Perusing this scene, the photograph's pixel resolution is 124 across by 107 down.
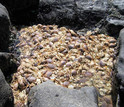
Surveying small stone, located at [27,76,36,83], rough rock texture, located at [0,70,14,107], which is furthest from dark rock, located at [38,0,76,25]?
rough rock texture, located at [0,70,14,107]

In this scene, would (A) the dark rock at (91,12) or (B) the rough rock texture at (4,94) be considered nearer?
(B) the rough rock texture at (4,94)

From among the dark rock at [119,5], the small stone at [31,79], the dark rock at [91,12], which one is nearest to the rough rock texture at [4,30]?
the small stone at [31,79]

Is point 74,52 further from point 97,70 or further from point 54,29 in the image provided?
point 54,29

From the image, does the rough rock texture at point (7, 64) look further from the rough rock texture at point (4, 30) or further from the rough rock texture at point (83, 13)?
the rough rock texture at point (83, 13)

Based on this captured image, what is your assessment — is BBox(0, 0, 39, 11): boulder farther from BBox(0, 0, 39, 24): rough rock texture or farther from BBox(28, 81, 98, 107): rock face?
BBox(28, 81, 98, 107): rock face

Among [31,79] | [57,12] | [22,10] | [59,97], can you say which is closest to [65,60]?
[31,79]

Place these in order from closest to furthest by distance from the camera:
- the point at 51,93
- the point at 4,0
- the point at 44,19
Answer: the point at 51,93, the point at 4,0, the point at 44,19

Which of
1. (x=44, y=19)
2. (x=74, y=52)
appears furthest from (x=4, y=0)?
(x=74, y=52)
